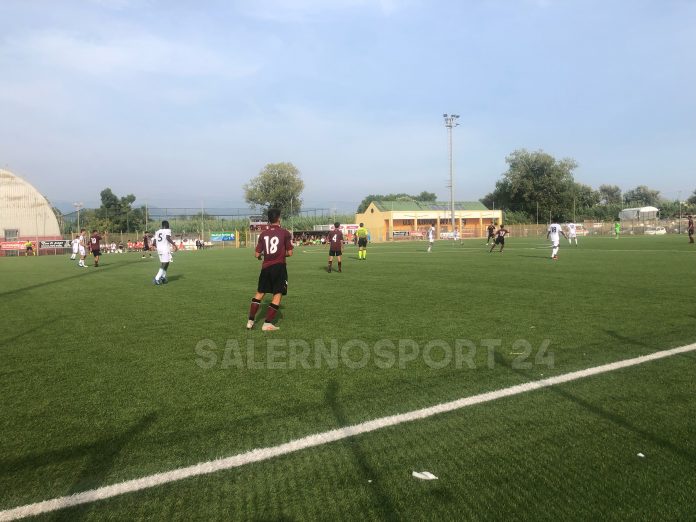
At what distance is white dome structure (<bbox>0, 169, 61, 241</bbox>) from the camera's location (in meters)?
63.3

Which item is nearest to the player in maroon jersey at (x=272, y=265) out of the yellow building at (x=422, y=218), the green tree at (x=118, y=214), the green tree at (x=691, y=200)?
the yellow building at (x=422, y=218)

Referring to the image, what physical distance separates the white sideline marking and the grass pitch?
8cm

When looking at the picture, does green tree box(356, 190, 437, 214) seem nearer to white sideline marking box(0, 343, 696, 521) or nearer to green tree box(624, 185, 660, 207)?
green tree box(624, 185, 660, 207)

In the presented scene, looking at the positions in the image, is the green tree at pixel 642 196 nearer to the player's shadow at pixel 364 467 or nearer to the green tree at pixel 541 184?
the green tree at pixel 541 184

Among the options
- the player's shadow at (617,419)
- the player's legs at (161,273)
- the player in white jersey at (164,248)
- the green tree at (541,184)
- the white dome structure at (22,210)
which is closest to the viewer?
the player's shadow at (617,419)

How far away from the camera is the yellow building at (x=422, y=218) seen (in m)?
78.6

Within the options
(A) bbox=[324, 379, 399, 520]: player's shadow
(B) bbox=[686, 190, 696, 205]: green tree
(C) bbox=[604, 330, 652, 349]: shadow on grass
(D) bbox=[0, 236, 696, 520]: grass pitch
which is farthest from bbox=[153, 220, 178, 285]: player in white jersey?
(B) bbox=[686, 190, 696, 205]: green tree

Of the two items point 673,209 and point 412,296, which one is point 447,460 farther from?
point 673,209

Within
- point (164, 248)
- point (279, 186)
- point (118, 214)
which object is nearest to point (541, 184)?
point (279, 186)

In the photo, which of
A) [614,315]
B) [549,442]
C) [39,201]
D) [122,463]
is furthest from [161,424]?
[39,201]

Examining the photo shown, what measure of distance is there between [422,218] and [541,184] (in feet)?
85.5

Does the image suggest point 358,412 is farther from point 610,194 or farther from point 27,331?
point 610,194

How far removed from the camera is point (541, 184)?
297 ft

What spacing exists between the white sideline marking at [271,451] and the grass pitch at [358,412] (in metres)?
0.08
